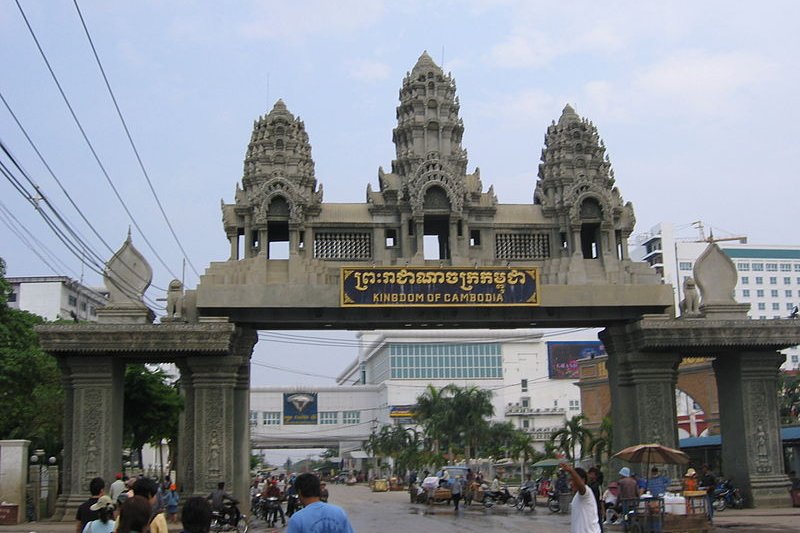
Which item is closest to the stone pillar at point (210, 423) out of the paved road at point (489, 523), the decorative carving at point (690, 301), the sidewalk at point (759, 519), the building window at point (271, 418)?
the paved road at point (489, 523)

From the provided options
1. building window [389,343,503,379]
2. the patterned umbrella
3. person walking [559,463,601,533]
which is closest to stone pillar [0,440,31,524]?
the patterned umbrella

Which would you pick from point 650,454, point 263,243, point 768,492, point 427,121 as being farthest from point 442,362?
point 650,454

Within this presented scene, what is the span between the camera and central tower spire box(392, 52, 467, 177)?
3123 cm

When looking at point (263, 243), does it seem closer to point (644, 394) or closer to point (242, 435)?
point (242, 435)

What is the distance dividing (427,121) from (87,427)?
14.8 metres

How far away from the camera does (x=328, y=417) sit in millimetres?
101875

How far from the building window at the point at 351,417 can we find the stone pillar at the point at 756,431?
76437 millimetres

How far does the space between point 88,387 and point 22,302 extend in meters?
67.4

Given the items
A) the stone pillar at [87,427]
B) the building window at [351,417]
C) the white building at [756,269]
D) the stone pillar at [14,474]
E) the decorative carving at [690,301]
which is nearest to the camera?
the stone pillar at [87,427]

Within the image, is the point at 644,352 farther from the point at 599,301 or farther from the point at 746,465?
the point at 746,465

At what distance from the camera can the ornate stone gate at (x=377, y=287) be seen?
26.4 m

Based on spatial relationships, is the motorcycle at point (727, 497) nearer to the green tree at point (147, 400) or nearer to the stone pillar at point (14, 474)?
the green tree at point (147, 400)

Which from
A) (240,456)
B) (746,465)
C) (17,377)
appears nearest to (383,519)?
(240,456)

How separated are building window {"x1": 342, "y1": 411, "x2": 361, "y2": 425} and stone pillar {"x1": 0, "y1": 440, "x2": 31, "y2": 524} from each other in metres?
76.5
